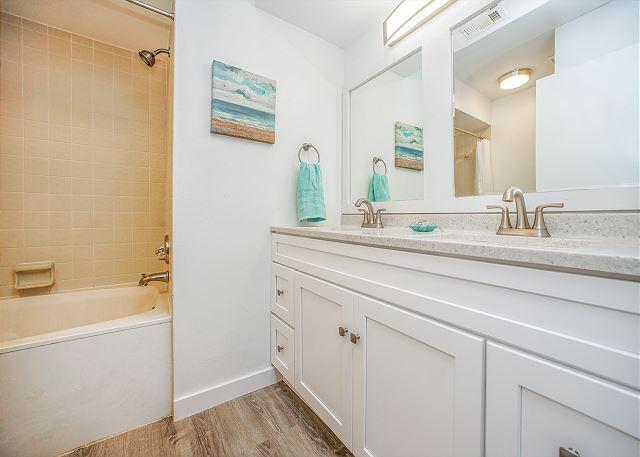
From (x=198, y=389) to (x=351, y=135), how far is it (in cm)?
177

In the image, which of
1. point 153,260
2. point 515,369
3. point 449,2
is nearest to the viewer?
point 515,369

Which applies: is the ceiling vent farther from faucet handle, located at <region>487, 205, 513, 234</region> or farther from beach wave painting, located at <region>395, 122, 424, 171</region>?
faucet handle, located at <region>487, 205, 513, 234</region>

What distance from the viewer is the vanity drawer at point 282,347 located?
1349 mm

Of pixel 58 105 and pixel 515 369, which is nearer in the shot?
pixel 515 369

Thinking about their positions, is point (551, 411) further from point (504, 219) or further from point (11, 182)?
point (11, 182)

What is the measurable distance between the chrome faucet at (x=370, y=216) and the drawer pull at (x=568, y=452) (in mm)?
1147

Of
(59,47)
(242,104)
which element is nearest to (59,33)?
(59,47)

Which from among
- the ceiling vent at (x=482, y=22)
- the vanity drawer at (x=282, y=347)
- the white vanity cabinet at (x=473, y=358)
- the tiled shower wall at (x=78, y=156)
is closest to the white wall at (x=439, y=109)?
the ceiling vent at (x=482, y=22)

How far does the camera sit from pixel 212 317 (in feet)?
4.48

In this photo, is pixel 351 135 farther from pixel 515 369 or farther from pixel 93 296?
pixel 93 296

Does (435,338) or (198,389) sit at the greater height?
(435,338)

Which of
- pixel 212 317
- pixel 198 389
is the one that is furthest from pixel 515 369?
pixel 198 389

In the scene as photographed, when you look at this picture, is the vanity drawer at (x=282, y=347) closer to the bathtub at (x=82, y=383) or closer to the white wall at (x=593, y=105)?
the bathtub at (x=82, y=383)

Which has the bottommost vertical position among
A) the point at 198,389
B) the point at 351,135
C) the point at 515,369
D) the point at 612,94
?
→ the point at 198,389
